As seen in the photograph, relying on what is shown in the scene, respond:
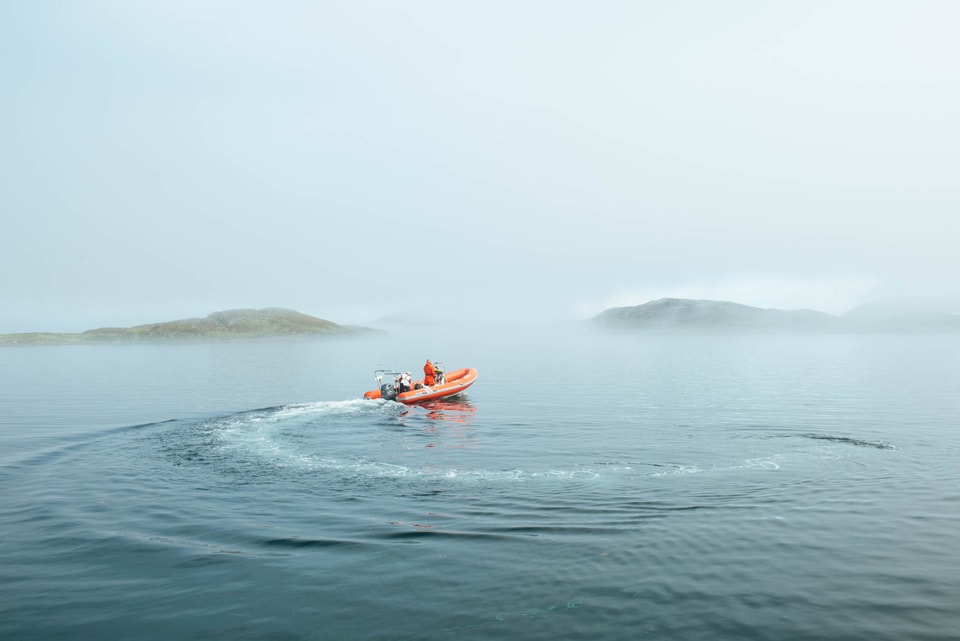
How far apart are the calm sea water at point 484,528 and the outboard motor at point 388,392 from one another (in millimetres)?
7958

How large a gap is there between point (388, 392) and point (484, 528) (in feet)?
97.5

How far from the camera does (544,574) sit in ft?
44.0

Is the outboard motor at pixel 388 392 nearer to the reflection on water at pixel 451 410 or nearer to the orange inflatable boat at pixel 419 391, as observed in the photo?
the orange inflatable boat at pixel 419 391

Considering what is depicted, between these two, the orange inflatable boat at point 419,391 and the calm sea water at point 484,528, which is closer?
the calm sea water at point 484,528

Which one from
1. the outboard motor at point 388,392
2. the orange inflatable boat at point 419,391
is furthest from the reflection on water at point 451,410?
the outboard motor at point 388,392

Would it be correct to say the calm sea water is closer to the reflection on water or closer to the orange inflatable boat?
the reflection on water

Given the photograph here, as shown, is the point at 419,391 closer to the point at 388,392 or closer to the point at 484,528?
the point at 388,392

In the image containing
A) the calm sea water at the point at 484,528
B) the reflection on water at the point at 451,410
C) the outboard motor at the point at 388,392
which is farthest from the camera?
the outboard motor at the point at 388,392

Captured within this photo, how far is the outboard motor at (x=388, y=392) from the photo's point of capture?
149 ft

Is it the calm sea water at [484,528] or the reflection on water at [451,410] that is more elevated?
the reflection on water at [451,410]

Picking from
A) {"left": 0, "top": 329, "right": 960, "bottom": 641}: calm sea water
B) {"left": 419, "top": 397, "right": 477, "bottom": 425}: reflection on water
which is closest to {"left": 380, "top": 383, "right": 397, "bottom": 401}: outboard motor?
{"left": 419, "top": 397, "right": 477, "bottom": 425}: reflection on water

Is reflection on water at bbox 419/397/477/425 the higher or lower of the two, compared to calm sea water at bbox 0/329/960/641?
higher

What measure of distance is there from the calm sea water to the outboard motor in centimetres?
796

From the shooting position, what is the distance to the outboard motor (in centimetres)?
4527
